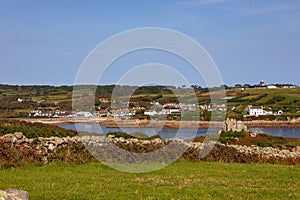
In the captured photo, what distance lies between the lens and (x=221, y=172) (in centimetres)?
1809

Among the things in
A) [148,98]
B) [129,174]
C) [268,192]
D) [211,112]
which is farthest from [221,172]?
[211,112]

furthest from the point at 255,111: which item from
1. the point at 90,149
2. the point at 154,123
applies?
the point at 90,149

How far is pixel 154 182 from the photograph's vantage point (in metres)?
14.8

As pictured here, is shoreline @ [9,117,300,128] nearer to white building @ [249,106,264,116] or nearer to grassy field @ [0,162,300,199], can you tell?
white building @ [249,106,264,116]

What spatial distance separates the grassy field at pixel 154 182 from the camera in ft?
41.4

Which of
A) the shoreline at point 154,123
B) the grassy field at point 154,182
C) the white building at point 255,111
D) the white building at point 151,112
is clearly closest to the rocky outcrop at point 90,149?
the grassy field at point 154,182

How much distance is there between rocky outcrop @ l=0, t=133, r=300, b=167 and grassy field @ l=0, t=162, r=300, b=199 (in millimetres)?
795

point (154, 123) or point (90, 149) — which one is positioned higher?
point (154, 123)

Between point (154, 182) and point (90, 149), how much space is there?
23.1 ft

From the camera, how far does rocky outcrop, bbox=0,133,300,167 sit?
1905 cm

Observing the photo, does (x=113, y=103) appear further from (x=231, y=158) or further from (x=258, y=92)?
(x=258, y=92)

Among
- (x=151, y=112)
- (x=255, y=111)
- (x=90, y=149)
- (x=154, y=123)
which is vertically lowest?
(x=90, y=149)

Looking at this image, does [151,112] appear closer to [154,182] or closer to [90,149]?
[90,149]

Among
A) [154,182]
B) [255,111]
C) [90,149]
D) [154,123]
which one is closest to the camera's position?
[154,182]
